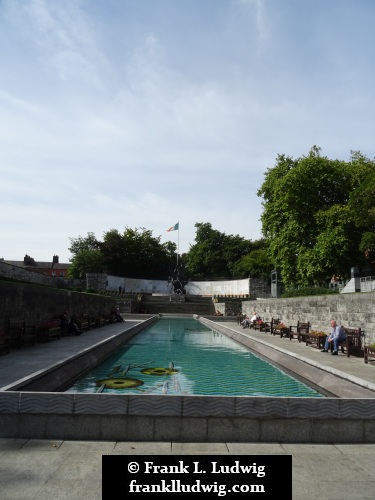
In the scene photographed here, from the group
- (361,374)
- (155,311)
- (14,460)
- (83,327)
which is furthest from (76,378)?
(155,311)

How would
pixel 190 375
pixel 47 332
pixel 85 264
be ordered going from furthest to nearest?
pixel 85 264
pixel 47 332
pixel 190 375

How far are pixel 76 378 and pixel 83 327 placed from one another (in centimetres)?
1129

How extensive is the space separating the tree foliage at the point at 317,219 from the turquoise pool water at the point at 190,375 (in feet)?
54.9

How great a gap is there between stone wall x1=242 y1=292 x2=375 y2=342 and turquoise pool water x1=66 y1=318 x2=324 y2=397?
3962mm

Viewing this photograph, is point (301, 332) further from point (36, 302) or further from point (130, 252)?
point (130, 252)

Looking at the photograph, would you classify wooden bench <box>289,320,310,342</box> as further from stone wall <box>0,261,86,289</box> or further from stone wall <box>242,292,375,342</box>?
stone wall <box>0,261,86,289</box>

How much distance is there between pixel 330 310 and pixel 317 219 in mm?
15487

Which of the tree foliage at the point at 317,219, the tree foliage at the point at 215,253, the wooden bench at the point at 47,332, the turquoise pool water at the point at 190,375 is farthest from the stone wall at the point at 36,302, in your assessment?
the tree foliage at the point at 215,253

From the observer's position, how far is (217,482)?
12.4 ft

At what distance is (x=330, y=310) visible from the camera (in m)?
18.0

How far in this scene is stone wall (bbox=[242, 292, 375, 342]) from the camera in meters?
14.2

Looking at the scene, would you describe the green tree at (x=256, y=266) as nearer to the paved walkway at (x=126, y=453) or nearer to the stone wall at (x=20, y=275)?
the stone wall at (x=20, y=275)

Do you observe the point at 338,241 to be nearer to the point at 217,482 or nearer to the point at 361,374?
the point at 361,374

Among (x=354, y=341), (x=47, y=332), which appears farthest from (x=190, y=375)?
(x=47, y=332)
